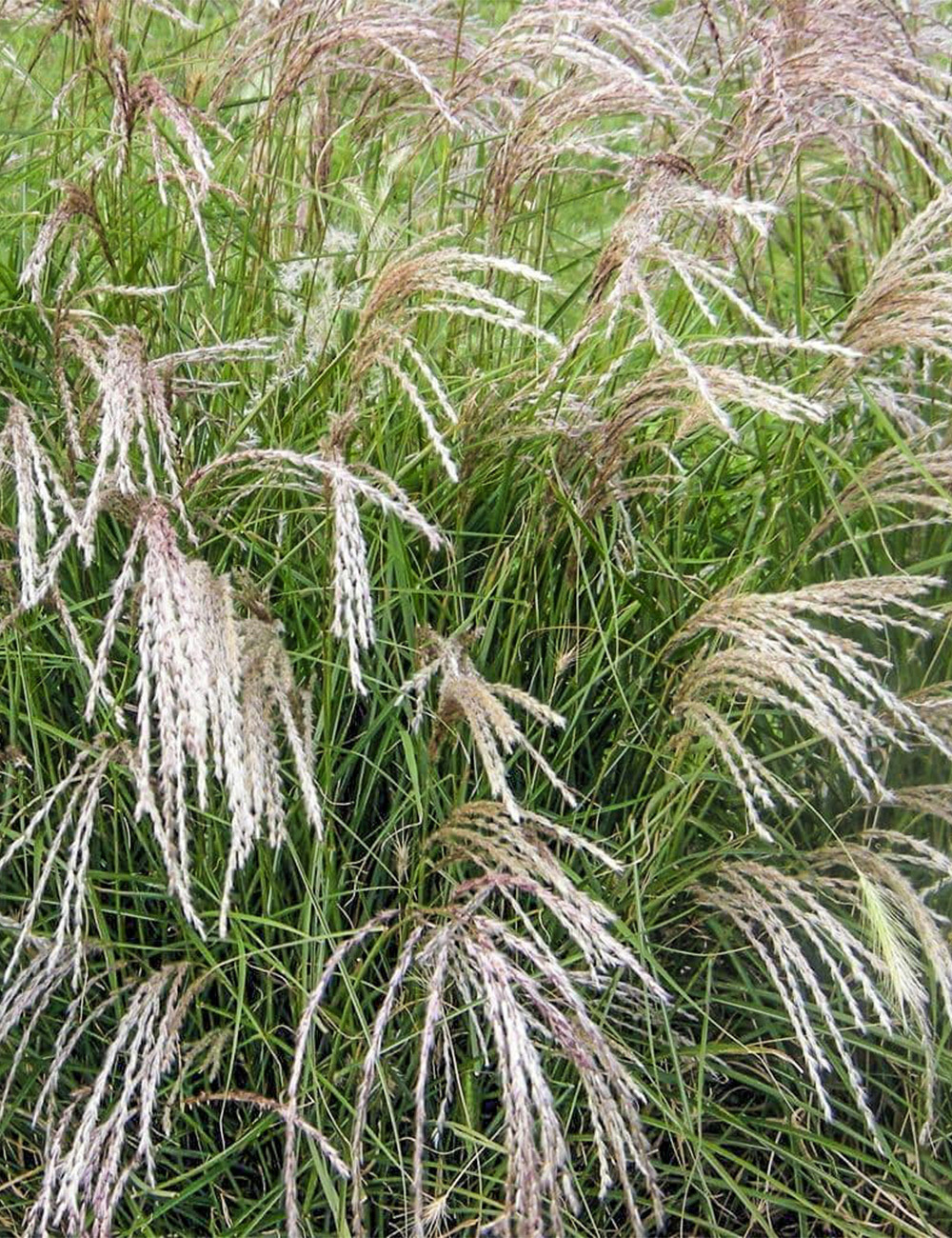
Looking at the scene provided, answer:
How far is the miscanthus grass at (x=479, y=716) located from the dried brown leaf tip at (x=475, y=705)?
0.01 metres

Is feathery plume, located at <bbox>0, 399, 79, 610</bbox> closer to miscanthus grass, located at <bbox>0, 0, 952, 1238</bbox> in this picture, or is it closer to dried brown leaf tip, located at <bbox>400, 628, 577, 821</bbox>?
miscanthus grass, located at <bbox>0, 0, 952, 1238</bbox>

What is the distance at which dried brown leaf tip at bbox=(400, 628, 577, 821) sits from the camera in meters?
1.65

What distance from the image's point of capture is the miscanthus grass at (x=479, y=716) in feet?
6.17

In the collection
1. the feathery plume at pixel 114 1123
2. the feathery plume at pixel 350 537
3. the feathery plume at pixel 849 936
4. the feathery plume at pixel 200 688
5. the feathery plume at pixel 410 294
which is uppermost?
the feathery plume at pixel 410 294

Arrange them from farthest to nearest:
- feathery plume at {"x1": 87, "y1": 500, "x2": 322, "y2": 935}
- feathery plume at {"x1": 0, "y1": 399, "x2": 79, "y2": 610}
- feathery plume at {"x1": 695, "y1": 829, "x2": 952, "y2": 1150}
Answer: feathery plume at {"x1": 695, "y1": 829, "x2": 952, "y2": 1150}, feathery plume at {"x1": 0, "y1": 399, "x2": 79, "y2": 610}, feathery plume at {"x1": 87, "y1": 500, "x2": 322, "y2": 935}

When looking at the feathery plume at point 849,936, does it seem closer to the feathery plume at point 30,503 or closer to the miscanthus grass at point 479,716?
the miscanthus grass at point 479,716

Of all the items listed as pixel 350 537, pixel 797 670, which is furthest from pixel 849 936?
pixel 350 537

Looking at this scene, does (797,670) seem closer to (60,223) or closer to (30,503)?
(30,503)

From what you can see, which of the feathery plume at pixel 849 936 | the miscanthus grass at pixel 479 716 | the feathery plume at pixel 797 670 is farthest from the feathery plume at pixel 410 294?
the feathery plume at pixel 849 936

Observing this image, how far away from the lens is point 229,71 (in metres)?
2.34

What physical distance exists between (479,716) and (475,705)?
2cm

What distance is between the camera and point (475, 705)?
1.75m

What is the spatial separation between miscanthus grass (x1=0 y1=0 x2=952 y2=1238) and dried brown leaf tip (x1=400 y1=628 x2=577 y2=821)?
0.01 m

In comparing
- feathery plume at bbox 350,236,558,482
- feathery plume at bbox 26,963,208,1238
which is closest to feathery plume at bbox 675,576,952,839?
feathery plume at bbox 350,236,558,482
